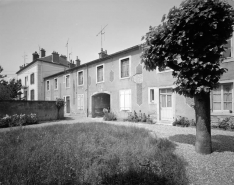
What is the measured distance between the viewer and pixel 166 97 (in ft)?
28.3

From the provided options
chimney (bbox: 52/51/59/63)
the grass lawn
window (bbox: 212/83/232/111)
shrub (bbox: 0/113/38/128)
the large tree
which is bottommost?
shrub (bbox: 0/113/38/128)

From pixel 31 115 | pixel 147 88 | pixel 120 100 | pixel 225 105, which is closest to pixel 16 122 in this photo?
pixel 31 115

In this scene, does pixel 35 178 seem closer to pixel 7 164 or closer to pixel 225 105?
pixel 7 164

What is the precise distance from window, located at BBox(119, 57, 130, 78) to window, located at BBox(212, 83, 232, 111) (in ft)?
19.4

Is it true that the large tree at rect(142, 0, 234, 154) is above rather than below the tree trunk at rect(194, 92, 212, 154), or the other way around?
above

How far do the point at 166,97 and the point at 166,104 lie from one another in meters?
0.46

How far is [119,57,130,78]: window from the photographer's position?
34.7 ft

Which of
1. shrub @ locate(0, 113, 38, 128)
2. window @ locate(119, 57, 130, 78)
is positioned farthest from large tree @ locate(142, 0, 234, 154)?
shrub @ locate(0, 113, 38, 128)

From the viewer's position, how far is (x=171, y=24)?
11.8 ft

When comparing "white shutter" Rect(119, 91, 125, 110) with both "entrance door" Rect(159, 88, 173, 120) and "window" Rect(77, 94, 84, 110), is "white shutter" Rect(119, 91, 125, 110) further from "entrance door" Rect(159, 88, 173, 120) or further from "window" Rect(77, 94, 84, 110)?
"window" Rect(77, 94, 84, 110)

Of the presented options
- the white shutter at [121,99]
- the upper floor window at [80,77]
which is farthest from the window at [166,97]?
the upper floor window at [80,77]

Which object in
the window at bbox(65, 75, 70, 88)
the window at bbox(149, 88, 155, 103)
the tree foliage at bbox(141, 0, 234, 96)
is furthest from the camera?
the window at bbox(65, 75, 70, 88)

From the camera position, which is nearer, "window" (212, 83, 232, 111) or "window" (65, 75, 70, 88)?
"window" (212, 83, 232, 111)

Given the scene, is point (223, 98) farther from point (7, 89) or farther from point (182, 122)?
point (7, 89)
